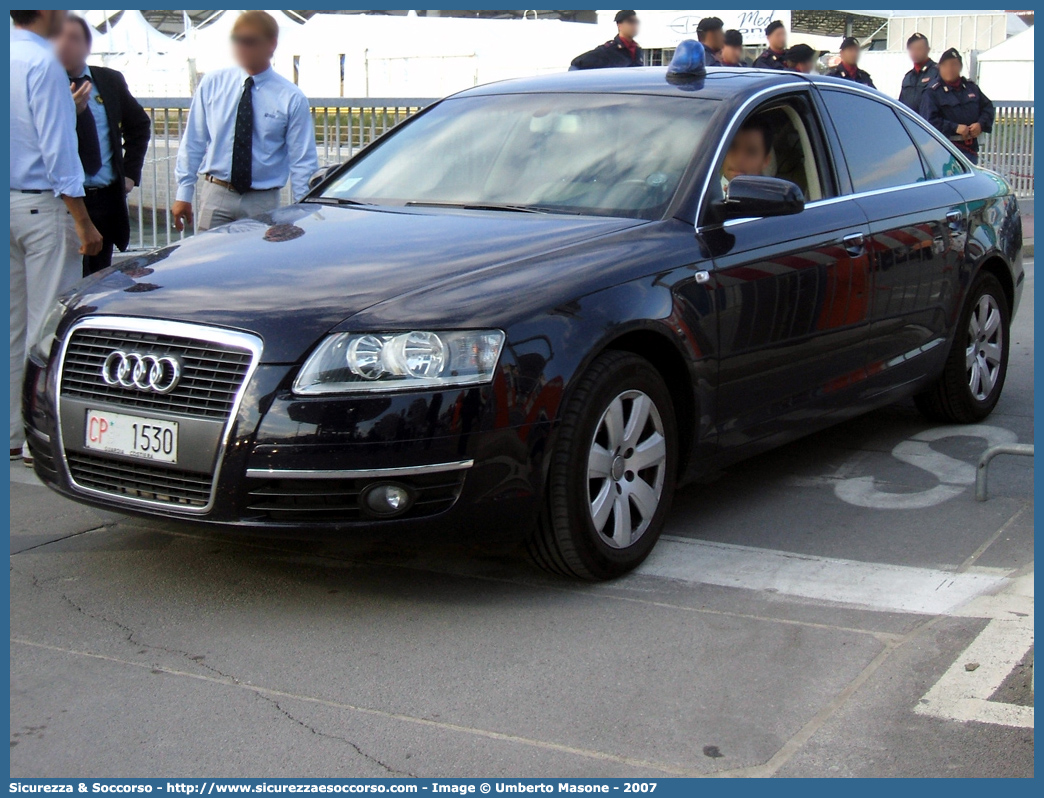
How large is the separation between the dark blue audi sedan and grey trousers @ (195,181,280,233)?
1234mm

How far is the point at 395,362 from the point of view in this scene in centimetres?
377

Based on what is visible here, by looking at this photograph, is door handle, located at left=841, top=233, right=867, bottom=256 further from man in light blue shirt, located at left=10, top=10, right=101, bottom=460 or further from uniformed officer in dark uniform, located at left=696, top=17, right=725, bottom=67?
uniformed officer in dark uniform, located at left=696, top=17, right=725, bottom=67

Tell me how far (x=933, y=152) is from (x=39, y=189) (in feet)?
13.2

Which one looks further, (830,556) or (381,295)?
(830,556)

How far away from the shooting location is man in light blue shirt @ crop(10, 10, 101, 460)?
5.47m

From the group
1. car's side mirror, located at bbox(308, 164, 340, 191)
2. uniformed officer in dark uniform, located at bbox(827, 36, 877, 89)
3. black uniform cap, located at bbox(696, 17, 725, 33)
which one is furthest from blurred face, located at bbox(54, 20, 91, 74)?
uniformed officer in dark uniform, located at bbox(827, 36, 877, 89)

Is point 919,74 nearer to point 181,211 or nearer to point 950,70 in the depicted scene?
point 950,70

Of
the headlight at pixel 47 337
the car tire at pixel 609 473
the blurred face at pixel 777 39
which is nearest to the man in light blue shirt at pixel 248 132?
the headlight at pixel 47 337

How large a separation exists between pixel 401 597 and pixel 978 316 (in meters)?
3.57

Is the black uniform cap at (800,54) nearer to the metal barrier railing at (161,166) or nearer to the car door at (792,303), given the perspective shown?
the metal barrier railing at (161,166)

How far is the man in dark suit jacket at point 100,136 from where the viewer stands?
620 cm
